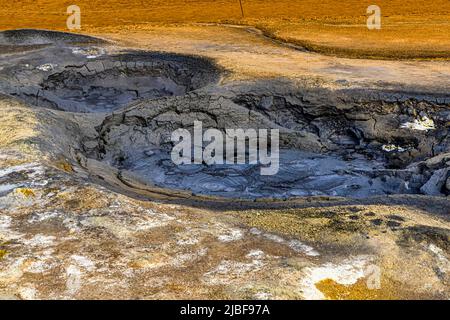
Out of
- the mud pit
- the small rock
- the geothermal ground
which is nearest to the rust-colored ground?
the geothermal ground

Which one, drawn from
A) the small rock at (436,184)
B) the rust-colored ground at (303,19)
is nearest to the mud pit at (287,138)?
the small rock at (436,184)

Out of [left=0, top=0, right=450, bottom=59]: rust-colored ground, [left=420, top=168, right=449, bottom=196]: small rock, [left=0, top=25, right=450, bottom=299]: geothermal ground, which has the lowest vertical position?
[left=420, top=168, right=449, bottom=196]: small rock

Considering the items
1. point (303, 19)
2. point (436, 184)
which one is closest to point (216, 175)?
point (436, 184)

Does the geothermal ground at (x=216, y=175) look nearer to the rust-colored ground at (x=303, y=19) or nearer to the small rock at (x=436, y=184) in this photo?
the small rock at (x=436, y=184)

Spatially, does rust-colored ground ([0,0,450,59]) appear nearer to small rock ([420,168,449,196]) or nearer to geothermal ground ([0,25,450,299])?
geothermal ground ([0,25,450,299])

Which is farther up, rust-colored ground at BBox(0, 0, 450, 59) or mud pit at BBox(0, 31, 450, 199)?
rust-colored ground at BBox(0, 0, 450, 59)

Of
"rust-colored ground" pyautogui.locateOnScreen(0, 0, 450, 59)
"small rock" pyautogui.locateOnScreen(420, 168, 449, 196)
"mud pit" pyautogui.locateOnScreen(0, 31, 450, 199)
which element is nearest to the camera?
"small rock" pyautogui.locateOnScreen(420, 168, 449, 196)

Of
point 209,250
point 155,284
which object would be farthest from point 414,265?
point 155,284
